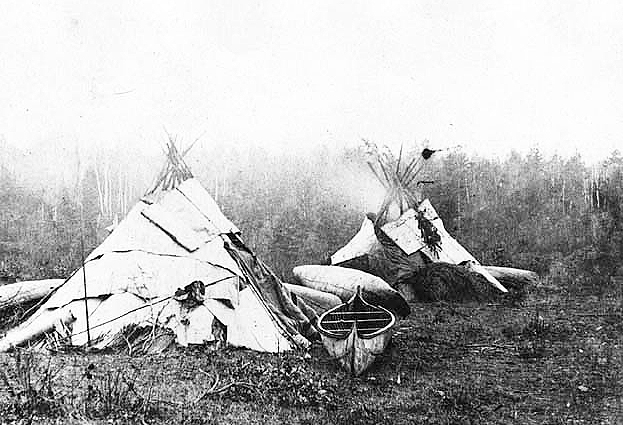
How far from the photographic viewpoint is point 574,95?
20203mm

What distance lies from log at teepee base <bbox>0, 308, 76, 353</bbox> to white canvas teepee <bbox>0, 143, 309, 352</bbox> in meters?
0.01

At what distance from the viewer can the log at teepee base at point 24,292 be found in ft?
35.9

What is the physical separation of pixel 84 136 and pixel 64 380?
1714cm

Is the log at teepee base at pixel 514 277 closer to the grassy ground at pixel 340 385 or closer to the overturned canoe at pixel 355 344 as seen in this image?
the grassy ground at pixel 340 385

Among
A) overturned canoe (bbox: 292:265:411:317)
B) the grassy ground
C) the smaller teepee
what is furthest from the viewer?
the smaller teepee

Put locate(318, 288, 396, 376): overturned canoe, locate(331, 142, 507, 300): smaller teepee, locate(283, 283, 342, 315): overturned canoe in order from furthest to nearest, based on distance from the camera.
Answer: locate(331, 142, 507, 300): smaller teepee < locate(283, 283, 342, 315): overturned canoe < locate(318, 288, 396, 376): overturned canoe

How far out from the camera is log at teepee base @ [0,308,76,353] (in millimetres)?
9227

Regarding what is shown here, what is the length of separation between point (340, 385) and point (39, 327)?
4.25m

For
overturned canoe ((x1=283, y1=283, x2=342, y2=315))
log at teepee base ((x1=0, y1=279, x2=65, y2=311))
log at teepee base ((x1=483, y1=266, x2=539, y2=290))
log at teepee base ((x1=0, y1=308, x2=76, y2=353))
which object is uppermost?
log at teepee base ((x1=0, y1=279, x2=65, y2=311))

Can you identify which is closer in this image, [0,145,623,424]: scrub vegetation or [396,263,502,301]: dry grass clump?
[0,145,623,424]: scrub vegetation

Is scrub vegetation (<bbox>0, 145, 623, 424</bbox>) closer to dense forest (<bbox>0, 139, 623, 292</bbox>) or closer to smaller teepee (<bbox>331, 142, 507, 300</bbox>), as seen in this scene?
dense forest (<bbox>0, 139, 623, 292</bbox>)

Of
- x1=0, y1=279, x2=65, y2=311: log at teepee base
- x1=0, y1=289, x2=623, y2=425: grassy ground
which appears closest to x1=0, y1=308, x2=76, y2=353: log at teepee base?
x1=0, y1=289, x2=623, y2=425: grassy ground

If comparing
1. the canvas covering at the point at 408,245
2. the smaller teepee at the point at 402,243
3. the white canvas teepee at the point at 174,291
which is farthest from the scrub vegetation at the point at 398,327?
the canvas covering at the point at 408,245

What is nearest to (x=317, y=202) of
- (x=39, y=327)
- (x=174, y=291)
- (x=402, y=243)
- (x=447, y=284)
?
(x=402, y=243)
